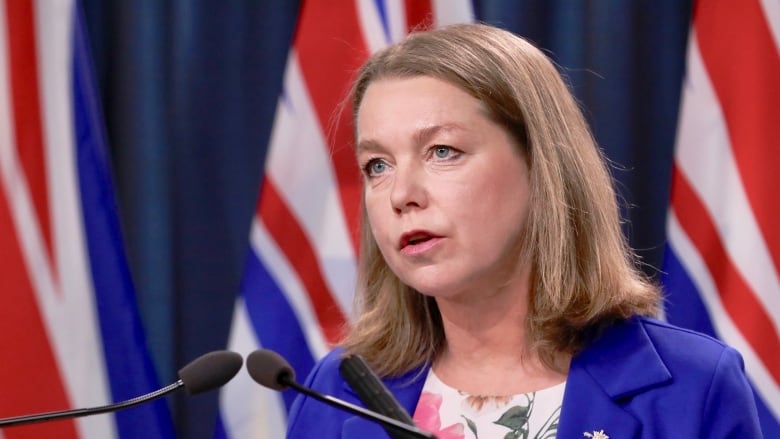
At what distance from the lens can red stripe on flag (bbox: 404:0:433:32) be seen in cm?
253

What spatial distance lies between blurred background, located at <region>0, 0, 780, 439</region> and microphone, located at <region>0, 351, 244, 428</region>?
41.9 inches

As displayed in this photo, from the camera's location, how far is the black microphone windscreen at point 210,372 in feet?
4.21

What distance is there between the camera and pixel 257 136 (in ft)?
8.50

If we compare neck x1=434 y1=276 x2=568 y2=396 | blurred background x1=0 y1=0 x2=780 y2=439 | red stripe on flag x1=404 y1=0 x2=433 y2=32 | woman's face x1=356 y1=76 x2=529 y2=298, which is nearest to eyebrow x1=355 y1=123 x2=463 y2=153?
woman's face x1=356 y1=76 x2=529 y2=298

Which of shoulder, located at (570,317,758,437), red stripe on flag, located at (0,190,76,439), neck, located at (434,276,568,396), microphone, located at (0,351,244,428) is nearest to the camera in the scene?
microphone, located at (0,351,244,428)

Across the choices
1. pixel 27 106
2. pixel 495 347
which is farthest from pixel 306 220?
pixel 495 347

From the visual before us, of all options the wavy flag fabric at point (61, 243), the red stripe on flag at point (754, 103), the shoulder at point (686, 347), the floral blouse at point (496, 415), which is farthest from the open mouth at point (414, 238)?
the red stripe on flag at point (754, 103)

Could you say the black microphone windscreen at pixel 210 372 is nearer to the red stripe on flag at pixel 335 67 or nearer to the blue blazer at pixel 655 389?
the blue blazer at pixel 655 389

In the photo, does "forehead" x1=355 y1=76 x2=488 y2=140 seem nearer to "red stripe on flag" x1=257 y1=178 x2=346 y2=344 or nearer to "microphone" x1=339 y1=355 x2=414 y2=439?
"microphone" x1=339 y1=355 x2=414 y2=439

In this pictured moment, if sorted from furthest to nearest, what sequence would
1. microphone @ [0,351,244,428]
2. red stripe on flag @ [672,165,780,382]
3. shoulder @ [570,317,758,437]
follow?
red stripe on flag @ [672,165,780,382]
shoulder @ [570,317,758,437]
microphone @ [0,351,244,428]

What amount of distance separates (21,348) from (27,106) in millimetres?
510

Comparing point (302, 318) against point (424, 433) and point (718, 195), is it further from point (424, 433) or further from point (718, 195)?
point (424, 433)

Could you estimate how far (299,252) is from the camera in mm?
2490

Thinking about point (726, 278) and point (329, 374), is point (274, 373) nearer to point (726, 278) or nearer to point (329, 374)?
point (329, 374)
